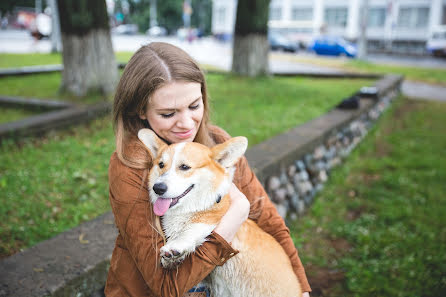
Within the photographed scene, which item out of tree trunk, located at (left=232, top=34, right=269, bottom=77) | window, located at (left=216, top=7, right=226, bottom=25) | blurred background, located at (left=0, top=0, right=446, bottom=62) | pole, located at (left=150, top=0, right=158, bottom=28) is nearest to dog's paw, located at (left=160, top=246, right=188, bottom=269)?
tree trunk, located at (left=232, top=34, right=269, bottom=77)

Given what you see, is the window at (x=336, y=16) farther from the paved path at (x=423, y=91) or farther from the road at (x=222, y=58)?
the paved path at (x=423, y=91)

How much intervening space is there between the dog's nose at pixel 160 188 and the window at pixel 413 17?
1737 inches

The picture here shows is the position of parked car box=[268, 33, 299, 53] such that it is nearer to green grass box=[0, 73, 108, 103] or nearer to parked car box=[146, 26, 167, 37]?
parked car box=[146, 26, 167, 37]

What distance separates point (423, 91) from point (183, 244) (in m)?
13.4

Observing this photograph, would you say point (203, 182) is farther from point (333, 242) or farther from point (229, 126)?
point (229, 126)

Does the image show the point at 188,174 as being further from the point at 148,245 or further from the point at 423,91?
the point at 423,91

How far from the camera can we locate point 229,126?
575cm

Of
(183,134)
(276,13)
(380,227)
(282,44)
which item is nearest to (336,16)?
(276,13)

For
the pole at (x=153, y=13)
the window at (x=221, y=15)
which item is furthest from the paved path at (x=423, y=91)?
the pole at (x=153, y=13)

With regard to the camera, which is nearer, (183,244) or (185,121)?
(183,244)

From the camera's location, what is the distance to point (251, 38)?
33.8 feet

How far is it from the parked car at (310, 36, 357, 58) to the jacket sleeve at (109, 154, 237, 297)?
26.8 metres

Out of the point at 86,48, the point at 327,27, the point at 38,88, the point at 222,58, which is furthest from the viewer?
the point at 327,27

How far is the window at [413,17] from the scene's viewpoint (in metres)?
37.4
